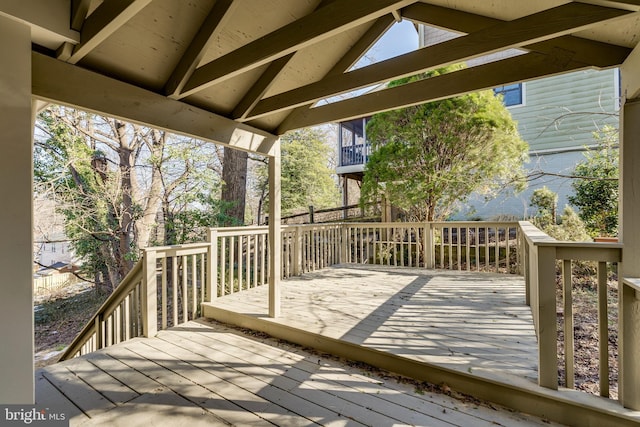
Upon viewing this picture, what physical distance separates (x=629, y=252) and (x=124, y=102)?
Answer: 11.1 ft

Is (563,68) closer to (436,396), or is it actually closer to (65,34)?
(436,396)

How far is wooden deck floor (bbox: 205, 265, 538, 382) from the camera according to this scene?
2.48 meters

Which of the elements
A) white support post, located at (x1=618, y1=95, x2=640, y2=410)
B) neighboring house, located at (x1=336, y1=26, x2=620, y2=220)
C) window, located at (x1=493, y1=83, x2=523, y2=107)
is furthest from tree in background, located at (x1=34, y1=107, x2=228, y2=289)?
window, located at (x1=493, y1=83, x2=523, y2=107)

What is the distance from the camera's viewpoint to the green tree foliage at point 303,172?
1013 centimetres

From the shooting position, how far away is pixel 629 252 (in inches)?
70.4

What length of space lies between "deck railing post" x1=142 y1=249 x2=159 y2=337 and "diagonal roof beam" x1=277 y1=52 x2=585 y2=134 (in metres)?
2.27

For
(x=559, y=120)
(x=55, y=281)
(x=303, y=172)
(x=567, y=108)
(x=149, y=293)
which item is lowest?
(x=55, y=281)

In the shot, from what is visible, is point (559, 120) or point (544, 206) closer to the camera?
point (544, 206)

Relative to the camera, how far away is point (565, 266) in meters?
1.95

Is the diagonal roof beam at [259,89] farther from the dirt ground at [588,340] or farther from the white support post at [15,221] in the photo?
the dirt ground at [588,340]

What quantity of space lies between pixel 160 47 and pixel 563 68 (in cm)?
283

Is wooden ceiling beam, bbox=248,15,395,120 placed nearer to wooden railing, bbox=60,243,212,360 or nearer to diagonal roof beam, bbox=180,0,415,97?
diagonal roof beam, bbox=180,0,415,97

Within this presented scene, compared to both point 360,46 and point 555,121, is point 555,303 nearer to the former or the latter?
point 360,46

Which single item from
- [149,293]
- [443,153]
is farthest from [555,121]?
[149,293]
